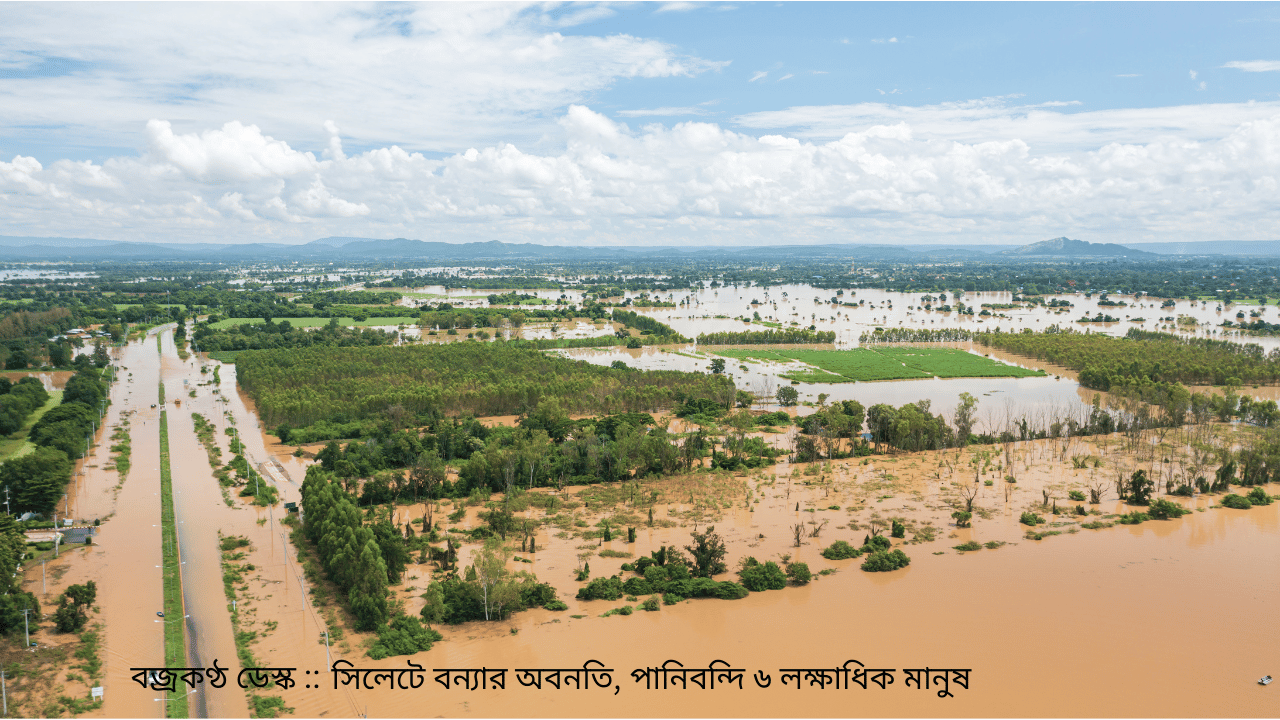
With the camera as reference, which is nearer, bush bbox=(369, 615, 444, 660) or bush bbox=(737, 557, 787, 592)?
bush bbox=(369, 615, 444, 660)

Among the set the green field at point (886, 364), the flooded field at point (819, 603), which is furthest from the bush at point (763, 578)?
the green field at point (886, 364)

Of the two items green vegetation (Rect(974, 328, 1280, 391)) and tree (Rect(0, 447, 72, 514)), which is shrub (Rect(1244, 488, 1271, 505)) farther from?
tree (Rect(0, 447, 72, 514))

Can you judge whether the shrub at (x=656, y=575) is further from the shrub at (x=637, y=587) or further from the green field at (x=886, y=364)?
the green field at (x=886, y=364)

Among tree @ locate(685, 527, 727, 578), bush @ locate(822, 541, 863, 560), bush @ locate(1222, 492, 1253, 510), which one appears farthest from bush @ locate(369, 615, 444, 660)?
bush @ locate(1222, 492, 1253, 510)

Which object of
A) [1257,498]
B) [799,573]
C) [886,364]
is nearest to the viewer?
[799,573]

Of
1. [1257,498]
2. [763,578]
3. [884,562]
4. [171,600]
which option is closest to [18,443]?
[171,600]

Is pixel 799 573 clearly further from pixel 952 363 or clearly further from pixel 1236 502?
pixel 952 363

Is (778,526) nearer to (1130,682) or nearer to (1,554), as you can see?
(1130,682)
